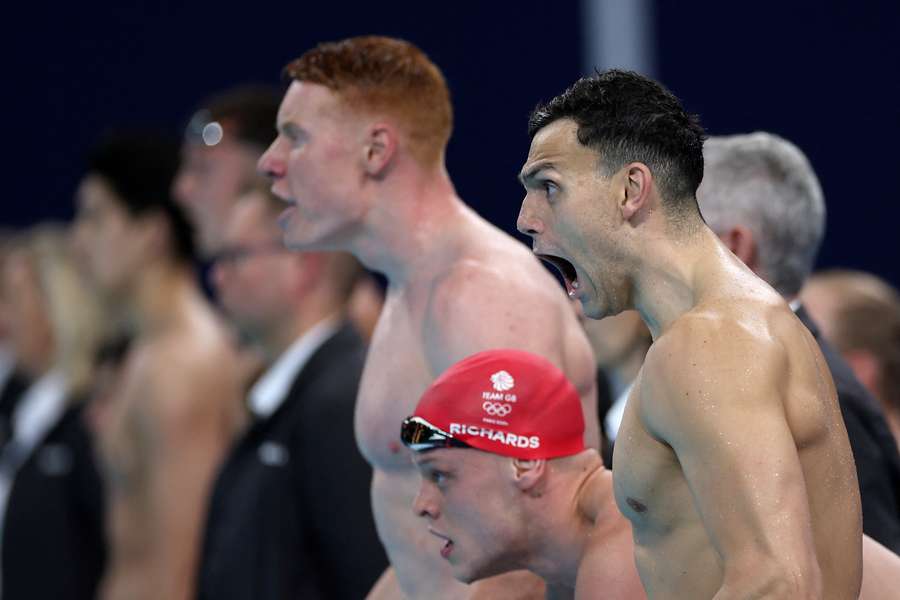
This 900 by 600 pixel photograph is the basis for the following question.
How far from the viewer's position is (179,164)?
6.14 m

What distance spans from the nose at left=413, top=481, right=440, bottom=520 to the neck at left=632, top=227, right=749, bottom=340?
1.89 feet

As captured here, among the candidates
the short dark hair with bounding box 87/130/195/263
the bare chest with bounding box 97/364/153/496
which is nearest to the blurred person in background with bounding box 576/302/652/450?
the bare chest with bounding box 97/364/153/496

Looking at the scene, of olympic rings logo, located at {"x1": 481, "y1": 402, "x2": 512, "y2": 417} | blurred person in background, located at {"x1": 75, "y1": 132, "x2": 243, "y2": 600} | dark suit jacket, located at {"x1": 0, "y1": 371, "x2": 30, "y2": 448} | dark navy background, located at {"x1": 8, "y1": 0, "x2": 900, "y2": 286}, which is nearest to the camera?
olympic rings logo, located at {"x1": 481, "y1": 402, "x2": 512, "y2": 417}

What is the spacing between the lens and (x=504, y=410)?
2.56m

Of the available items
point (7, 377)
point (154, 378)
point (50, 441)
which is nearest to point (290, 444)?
point (154, 378)

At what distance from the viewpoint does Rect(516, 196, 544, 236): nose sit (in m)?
2.30

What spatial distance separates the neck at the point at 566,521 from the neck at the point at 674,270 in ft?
1.49

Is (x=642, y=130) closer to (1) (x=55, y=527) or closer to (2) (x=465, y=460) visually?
(2) (x=465, y=460)

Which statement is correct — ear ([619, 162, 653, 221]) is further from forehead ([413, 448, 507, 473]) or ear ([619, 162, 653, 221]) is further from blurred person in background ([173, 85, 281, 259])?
blurred person in background ([173, 85, 281, 259])

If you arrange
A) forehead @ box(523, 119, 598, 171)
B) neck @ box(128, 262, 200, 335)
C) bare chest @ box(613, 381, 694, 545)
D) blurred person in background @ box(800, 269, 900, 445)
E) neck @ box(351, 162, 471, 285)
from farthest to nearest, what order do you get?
neck @ box(128, 262, 200, 335) < blurred person in background @ box(800, 269, 900, 445) < neck @ box(351, 162, 471, 285) < forehead @ box(523, 119, 598, 171) < bare chest @ box(613, 381, 694, 545)

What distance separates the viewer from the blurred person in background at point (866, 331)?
4160 mm

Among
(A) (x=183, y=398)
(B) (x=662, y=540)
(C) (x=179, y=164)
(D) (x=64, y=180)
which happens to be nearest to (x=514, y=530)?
(B) (x=662, y=540)

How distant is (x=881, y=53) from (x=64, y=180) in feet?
15.8

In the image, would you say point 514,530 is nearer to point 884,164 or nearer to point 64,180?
point 884,164
